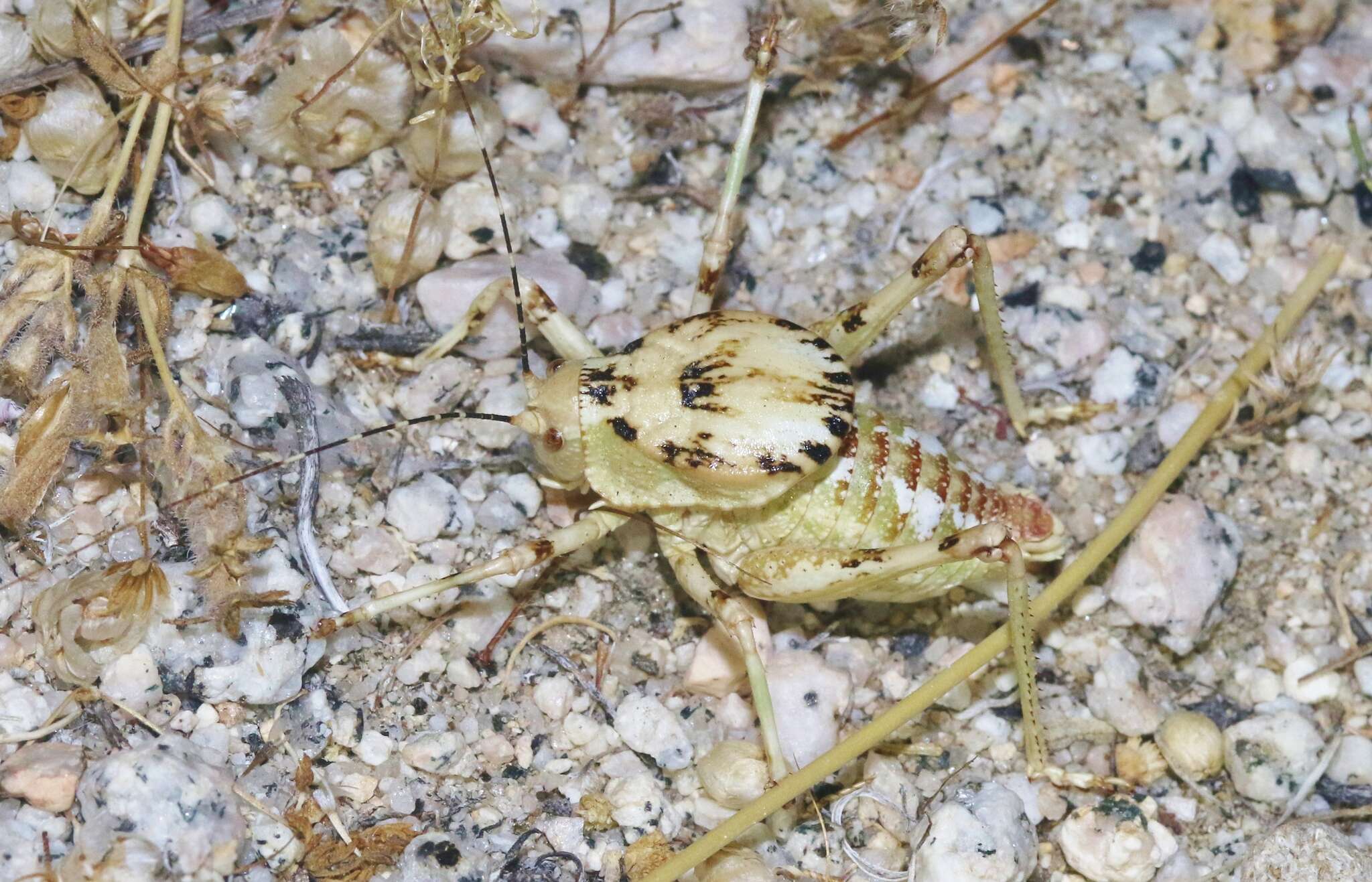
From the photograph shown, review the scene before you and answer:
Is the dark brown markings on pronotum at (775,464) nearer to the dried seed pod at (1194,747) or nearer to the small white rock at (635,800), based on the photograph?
the small white rock at (635,800)

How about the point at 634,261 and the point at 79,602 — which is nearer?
the point at 79,602

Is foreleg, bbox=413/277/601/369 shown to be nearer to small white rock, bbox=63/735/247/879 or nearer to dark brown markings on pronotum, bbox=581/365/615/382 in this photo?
dark brown markings on pronotum, bbox=581/365/615/382

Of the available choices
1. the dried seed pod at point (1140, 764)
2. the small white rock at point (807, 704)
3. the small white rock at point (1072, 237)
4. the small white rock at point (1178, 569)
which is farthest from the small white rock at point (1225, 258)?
the small white rock at point (807, 704)

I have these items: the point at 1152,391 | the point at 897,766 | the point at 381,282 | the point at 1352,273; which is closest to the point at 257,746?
the point at 381,282

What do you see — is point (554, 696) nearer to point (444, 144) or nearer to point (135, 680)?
point (135, 680)

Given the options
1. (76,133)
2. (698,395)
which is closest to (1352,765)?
(698,395)

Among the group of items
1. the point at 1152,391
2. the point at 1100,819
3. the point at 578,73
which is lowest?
the point at 1100,819

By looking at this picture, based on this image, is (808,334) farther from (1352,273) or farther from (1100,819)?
(1352,273)
